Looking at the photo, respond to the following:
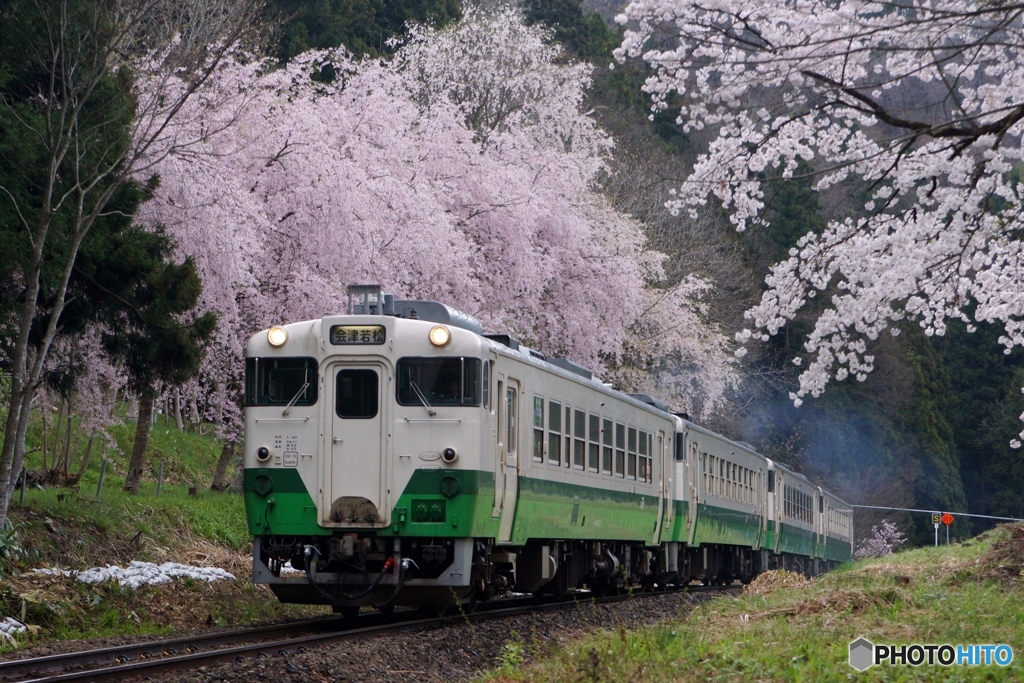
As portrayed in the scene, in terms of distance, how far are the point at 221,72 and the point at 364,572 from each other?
10.3 meters

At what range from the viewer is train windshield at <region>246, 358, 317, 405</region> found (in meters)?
10.2

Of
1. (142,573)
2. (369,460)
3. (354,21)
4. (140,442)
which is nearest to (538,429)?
(369,460)

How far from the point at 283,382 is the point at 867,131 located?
7.12 metres

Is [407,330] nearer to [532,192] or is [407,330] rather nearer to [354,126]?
[354,126]

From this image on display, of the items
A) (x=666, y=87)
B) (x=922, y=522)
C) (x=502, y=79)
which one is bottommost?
(x=922, y=522)

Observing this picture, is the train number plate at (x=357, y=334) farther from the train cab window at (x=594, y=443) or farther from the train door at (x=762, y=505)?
the train door at (x=762, y=505)

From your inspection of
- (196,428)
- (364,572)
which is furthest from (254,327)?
(196,428)

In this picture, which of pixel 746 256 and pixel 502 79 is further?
pixel 746 256

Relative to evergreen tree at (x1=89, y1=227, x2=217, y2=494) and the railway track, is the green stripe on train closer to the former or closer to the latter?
the railway track

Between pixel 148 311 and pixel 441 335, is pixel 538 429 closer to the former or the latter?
pixel 441 335

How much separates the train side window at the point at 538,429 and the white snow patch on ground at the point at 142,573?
3807 millimetres

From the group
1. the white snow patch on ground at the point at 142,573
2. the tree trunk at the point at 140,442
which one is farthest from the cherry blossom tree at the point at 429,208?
the white snow patch on ground at the point at 142,573

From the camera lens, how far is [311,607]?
13727 mm

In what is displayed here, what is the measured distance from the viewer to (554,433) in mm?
12055
